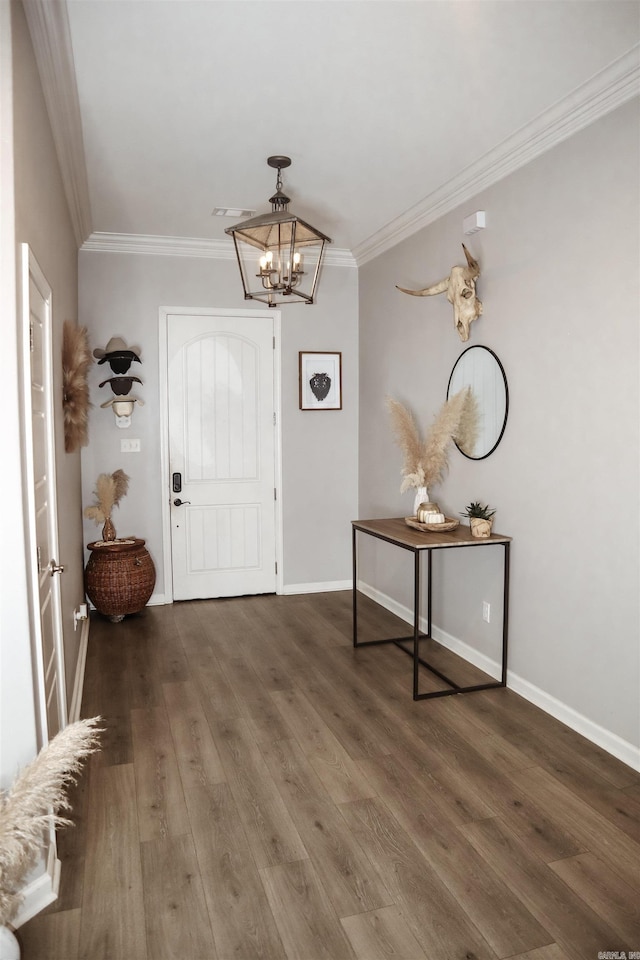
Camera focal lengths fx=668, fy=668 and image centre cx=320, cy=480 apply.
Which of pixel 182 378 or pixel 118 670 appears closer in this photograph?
pixel 118 670

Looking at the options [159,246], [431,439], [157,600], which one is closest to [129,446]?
[157,600]

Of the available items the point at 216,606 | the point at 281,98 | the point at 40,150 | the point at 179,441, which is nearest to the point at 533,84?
the point at 281,98

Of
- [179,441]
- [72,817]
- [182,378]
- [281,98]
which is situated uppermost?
[281,98]

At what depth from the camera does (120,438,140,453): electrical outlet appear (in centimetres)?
489

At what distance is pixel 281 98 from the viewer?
9.12ft

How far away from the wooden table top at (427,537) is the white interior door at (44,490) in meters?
1.66

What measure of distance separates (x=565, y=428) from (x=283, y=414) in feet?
8.60

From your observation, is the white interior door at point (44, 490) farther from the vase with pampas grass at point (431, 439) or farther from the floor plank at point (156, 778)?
the vase with pampas grass at point (431, 439)

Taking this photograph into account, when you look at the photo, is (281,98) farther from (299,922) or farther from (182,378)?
(299,922)

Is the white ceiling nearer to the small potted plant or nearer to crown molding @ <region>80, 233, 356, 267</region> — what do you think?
crown molding @ <region>80, 233, 356, 267</region>

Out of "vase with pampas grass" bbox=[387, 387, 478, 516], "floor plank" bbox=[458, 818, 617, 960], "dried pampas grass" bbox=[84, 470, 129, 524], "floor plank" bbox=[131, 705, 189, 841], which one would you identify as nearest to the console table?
"vase with pampas grass" bbox=[387, 387, 478, 516]

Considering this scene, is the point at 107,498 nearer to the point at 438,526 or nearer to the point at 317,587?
the point at 317,587

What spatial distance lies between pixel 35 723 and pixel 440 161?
3.18 m

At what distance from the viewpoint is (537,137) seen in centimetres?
309
